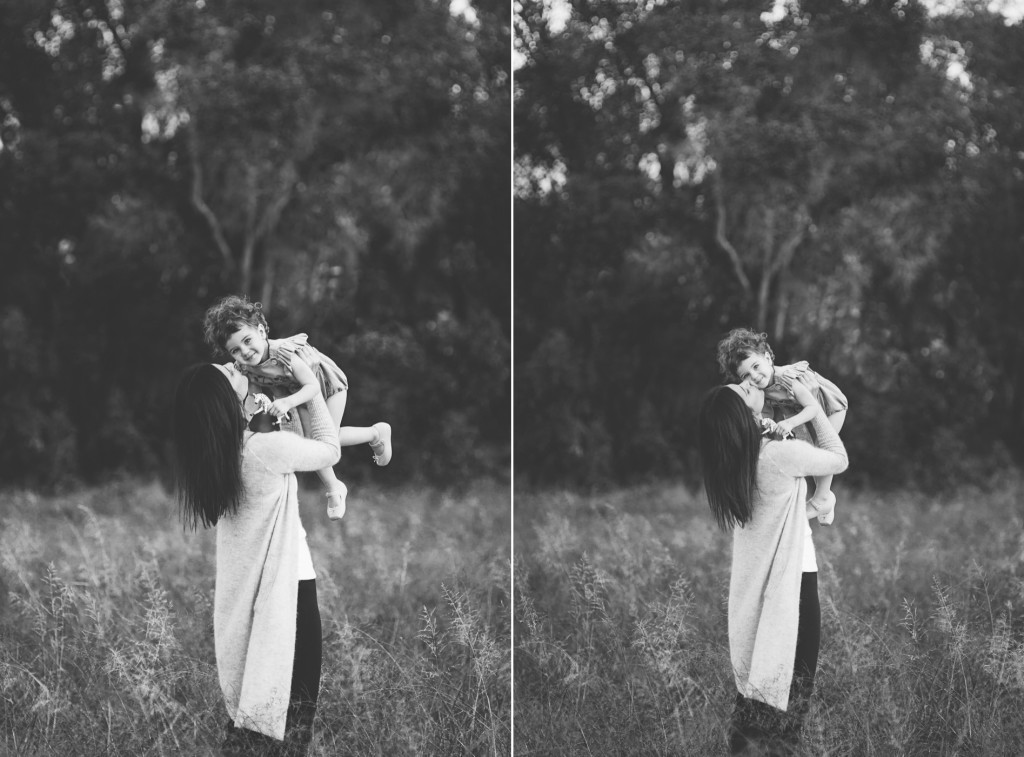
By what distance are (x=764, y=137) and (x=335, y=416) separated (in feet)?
9.48

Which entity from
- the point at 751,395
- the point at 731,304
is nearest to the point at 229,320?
the point at 751,395

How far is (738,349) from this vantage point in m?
3.92

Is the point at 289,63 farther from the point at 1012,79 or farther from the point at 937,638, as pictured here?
the point at 937,638

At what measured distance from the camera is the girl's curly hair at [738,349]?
390 cm

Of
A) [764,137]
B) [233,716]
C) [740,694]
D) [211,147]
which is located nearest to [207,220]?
[211,147]

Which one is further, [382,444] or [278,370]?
[382,444]

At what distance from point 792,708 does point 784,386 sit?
1175 mm

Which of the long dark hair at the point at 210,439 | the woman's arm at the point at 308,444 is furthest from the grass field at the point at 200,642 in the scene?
the woman's arm at the point at 308,444

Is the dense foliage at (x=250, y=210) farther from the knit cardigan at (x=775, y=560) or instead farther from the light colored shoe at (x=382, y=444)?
the knit cardigan at (x=775, y=560)

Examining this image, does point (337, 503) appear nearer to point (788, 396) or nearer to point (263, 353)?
point (263, 353)

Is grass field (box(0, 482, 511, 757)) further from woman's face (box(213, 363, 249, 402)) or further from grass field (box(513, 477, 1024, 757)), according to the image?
woman's face (box(213, 363, 249, 402))

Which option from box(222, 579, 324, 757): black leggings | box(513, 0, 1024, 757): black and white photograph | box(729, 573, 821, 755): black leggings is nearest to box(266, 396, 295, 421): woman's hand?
box(222, 579, 324, 757): black leggings

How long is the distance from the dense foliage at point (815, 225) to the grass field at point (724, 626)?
0.93 ft

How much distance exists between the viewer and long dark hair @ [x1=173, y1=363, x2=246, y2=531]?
3.42 meters
